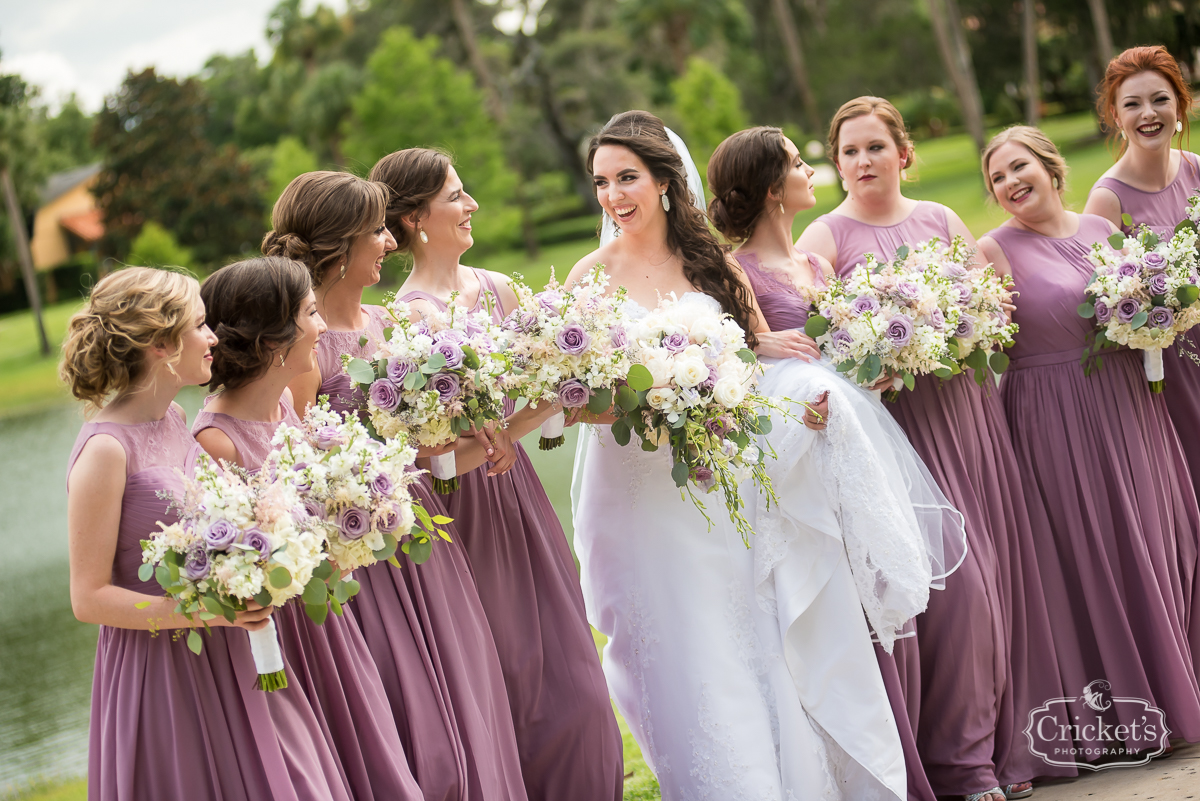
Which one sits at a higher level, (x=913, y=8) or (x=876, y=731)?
(x=913, y=8)

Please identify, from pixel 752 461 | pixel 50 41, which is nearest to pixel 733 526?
pixel 752 461

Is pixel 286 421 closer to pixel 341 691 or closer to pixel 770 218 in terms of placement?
pixel 341 691

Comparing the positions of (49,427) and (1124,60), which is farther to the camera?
(49,427)

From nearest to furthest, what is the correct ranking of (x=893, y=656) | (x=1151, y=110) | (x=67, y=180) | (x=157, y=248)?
(x=893, y=656)
(x=1151, y=110)
(x=157, y=248)
(x=67, y=180)

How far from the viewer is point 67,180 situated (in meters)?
41.5

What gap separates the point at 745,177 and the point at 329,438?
274cm

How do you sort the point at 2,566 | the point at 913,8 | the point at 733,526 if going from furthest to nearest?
the point at 913,8 → the point at 2,566 → the point at 733,526

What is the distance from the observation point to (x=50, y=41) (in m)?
38.8

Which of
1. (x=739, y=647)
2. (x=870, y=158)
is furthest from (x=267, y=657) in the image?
(x=870, y=158)

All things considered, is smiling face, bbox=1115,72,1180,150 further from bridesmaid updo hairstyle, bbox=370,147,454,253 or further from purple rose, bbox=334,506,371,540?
purple rose, bbox=334,506,371,540

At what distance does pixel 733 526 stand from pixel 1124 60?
3692 millimetres

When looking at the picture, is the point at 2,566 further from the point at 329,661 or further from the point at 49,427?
the point at 329,661

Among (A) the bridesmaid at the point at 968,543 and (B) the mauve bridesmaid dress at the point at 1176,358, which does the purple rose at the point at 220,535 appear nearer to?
(A) the bridesmaid at the point at 968,543

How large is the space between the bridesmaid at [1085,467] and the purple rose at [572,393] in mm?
2666
